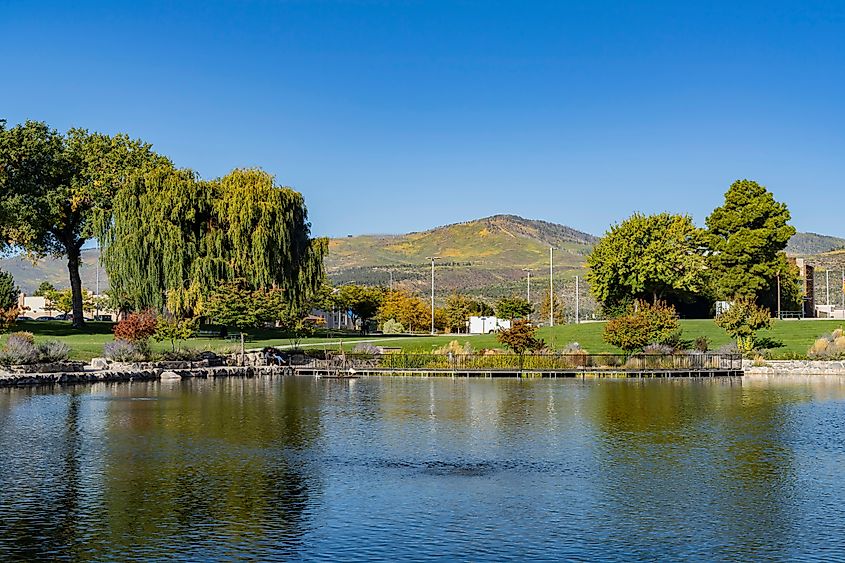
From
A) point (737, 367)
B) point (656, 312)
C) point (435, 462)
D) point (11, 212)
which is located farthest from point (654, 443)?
point (11, 212)

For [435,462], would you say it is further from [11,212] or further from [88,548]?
[11,212]

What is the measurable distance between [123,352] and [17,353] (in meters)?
6.76

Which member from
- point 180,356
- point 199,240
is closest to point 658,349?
point 180,356

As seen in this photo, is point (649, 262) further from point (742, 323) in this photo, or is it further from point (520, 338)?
point (520, 338)

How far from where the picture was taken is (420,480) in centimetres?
2095

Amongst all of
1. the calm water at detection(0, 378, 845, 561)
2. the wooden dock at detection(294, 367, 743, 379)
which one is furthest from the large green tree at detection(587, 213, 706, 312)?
the calm water at detection(0, 378, 845, 561)

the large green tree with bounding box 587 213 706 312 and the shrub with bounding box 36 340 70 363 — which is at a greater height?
the large green tree with bounding box 587 213 706 312

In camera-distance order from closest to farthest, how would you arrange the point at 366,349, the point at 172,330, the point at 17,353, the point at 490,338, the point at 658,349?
the point at 17,353, the point at 172,330, the point at 658,349, the point at 366,349, the point at 490,338

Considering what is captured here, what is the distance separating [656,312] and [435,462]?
41.8 metres

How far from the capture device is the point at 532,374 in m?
53.7

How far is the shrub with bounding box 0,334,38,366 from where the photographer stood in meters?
45.8

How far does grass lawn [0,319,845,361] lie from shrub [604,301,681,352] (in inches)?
137

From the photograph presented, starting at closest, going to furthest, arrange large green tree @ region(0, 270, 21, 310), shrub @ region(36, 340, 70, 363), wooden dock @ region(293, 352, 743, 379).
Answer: shrub @ region(36, 340, 70, 363), wooden dock @ region(293, 352, 743, 379), large green tree @ region(0, 270, 21, 310)

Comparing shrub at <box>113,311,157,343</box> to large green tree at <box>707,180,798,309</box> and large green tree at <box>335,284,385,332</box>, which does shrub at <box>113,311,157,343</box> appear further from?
large green tree at <box>335,284,385,332</box>
